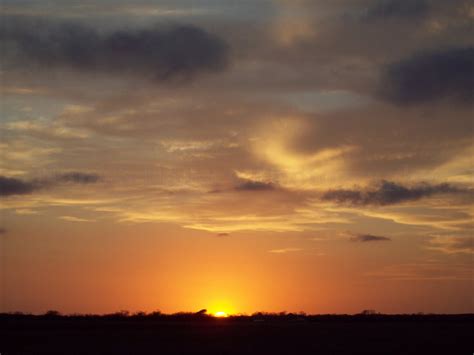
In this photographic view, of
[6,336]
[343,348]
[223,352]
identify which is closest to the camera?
[223,352]

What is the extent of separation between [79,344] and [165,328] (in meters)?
20.9

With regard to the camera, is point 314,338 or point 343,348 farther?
point 314,338

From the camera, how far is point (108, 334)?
68.2 m

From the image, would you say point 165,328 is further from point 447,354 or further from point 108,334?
point 447,354

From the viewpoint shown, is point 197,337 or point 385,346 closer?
point 385,346

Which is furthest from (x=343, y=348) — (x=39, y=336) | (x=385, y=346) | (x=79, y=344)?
(x=39, y=336)

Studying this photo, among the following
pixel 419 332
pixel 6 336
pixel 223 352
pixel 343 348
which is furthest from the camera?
pixel 419 332

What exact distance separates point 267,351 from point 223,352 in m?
3.57

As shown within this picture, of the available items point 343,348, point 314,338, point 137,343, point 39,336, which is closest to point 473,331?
point 314,338

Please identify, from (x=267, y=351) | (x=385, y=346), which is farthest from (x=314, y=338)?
(x=267, y=351)

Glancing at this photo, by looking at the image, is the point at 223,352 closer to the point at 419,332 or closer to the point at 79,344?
the point at 79,344

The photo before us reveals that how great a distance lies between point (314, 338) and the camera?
66938mm

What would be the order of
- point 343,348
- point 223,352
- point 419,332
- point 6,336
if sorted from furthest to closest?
point 419,332, point 6,336, point 343,348, point 223,352

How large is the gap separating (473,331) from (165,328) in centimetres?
3594
